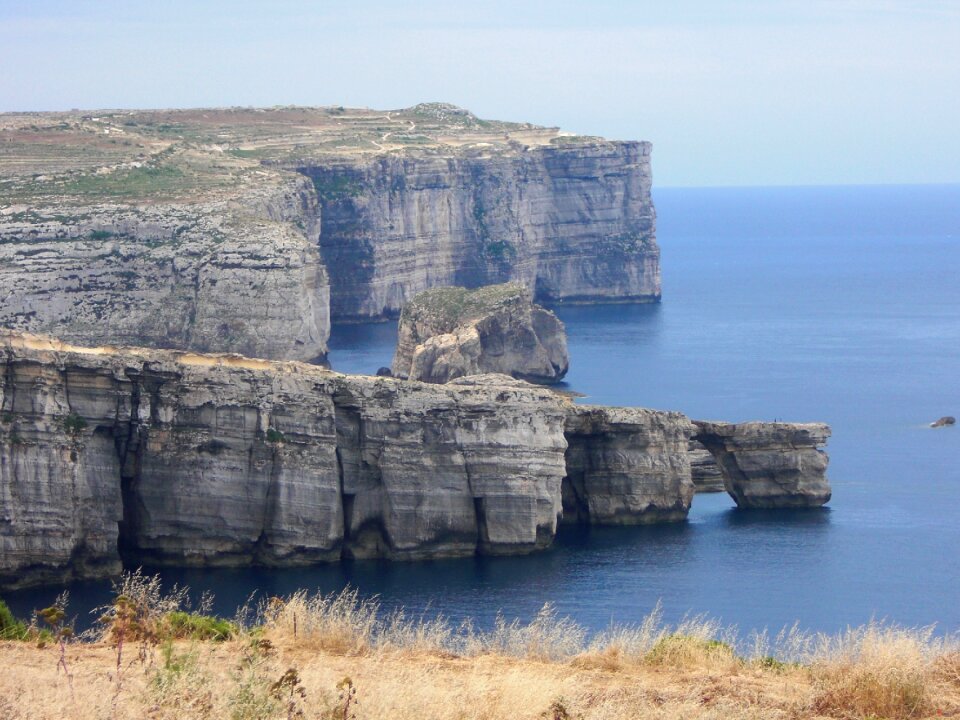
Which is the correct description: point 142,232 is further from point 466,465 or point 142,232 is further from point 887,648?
point 887,648

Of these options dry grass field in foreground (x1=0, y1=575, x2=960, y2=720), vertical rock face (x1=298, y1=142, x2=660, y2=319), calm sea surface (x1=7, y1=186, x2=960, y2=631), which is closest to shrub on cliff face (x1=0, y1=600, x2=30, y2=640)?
dry grass field in foreground (x1=0, y1=575, x2=960, y2=720)

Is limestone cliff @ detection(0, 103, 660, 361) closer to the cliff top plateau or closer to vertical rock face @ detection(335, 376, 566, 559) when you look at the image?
the cliff top plateau

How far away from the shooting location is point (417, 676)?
2153 cm

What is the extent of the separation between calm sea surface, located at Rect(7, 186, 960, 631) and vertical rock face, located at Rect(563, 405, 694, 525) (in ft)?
3.11

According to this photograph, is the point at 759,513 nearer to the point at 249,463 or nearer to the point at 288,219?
the point at 249,463

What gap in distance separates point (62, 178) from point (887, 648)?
9659cm

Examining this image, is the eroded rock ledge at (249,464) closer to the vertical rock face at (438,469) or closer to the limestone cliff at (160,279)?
the vertical rock face at (438,469)

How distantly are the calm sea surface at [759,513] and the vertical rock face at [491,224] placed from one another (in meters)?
6.80

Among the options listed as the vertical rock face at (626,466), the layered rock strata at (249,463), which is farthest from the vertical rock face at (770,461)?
the layered rock strata at (249,463)

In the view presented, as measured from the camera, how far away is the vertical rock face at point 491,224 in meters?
138

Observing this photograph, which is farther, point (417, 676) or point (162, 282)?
point (162, 282)

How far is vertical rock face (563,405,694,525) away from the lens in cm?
5719

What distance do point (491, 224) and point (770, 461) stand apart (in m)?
90.4

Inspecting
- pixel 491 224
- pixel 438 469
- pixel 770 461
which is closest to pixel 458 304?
pixel 770 461
